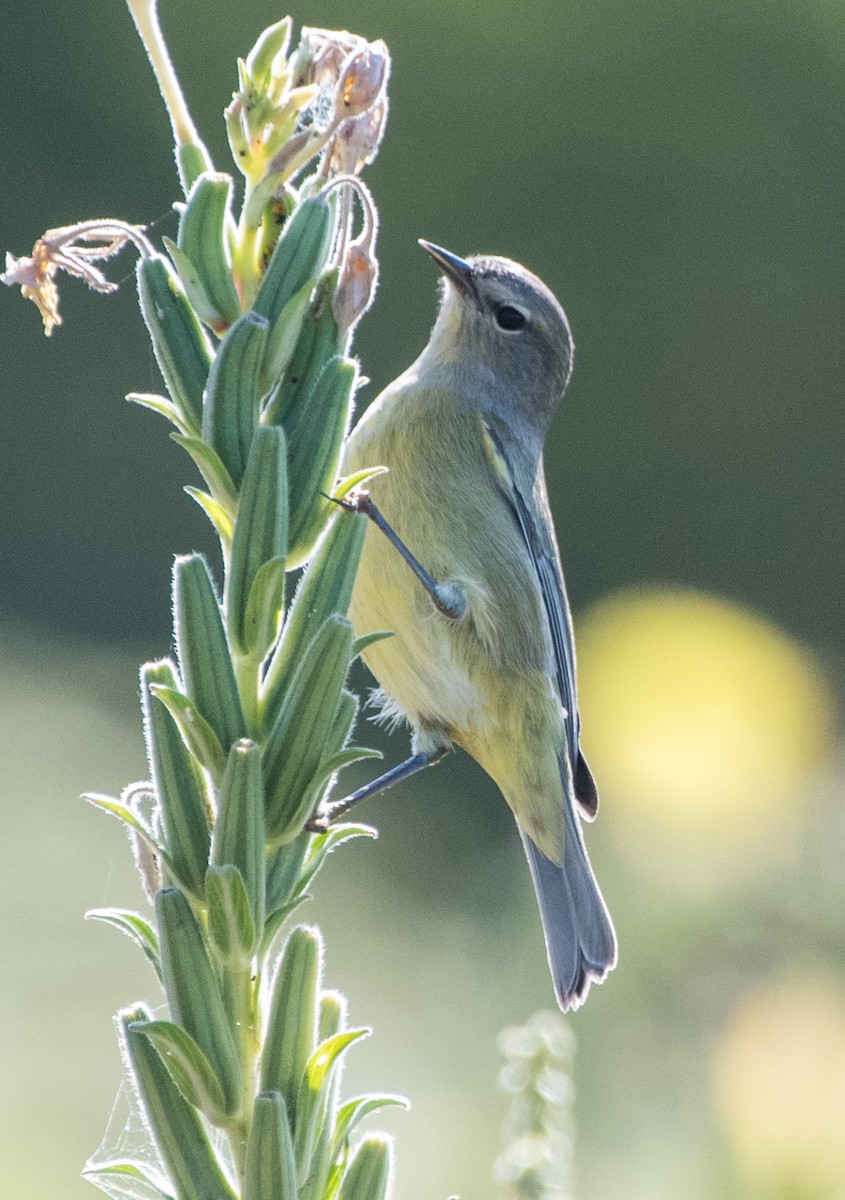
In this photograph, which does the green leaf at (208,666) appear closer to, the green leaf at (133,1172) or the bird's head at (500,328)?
the green leaf at (133,1172)

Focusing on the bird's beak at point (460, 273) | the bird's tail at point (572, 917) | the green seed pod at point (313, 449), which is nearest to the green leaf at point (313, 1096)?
the green seed pod at point (313, 449)

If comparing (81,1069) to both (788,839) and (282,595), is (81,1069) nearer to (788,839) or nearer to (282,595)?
(788,839)

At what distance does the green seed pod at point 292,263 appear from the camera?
77 cm

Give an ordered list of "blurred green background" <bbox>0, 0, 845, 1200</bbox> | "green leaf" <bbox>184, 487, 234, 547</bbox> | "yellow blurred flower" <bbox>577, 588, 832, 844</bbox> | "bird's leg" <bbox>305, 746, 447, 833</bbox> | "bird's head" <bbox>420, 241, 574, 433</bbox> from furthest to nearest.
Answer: "yellow blurred flower" <bbox>577, 588, 832, 844</bbox> → "blurred green background" <bbox>0, 0, 845, 1200</bbox> → "bird's head" <bbox>420, 241, 574, 433</bbox> → "bird's leg" <bbox>305, 746, 447, 833</bbox> → "green leaf" <bbox>184, 487, 234, 547</bbox>

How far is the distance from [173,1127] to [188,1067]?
3 centimetres

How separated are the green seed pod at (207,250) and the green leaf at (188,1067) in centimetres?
35

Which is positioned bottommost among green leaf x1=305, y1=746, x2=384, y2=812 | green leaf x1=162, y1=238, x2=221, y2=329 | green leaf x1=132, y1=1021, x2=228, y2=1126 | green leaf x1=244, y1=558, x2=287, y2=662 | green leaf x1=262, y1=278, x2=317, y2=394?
green leaf x1=132, y1=1021, x2=228, y2=1126

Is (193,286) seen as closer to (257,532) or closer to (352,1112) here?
(257,532)

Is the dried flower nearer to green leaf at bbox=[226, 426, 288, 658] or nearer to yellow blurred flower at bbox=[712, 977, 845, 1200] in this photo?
green leaf at bbox=[226, 426, 288, 658]

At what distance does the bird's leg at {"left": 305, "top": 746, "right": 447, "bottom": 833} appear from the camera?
1.07m

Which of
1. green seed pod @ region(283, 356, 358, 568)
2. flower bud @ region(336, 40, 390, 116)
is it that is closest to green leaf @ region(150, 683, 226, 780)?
green seed pod @ region(283, 356, 358, 568)

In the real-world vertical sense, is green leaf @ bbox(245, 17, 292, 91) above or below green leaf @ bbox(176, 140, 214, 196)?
above

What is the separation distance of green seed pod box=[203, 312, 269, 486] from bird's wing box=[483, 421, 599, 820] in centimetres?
147

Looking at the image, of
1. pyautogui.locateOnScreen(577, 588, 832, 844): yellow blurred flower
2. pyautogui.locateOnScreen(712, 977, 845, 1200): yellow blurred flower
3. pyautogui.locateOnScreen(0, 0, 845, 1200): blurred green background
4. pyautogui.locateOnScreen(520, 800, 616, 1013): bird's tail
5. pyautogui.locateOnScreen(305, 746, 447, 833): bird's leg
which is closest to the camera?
pyautogui.locateOnScreen(305, 746, 447, 833): bird's leg
